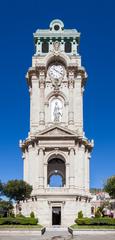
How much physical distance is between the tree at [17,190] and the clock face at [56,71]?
2051 centimetres

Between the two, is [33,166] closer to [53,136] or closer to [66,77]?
[53,136]

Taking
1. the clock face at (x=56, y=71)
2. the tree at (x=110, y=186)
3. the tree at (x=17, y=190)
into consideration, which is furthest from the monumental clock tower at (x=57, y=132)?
the tree at (x=110, y=186)

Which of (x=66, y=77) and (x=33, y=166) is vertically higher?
(x=66, y=77)

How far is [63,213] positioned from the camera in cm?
7219

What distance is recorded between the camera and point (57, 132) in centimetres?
7494

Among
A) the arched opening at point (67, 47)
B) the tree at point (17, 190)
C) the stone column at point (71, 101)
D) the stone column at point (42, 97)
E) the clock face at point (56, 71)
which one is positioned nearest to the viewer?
the tree at point (17, 190)

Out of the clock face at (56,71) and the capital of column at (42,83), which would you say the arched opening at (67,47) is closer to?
the clock face at (56,71)

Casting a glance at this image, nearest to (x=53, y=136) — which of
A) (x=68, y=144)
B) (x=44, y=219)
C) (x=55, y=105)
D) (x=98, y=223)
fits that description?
(x=68, y=144)

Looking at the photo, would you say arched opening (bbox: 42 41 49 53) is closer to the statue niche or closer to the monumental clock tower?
the monumental clock tower

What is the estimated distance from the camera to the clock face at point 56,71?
8156 cm

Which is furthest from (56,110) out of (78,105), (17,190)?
(17,190)

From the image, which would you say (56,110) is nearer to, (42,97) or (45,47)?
(42,97)

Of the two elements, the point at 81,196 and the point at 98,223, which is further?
the point at 81,196

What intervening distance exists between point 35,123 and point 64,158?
8.02m
